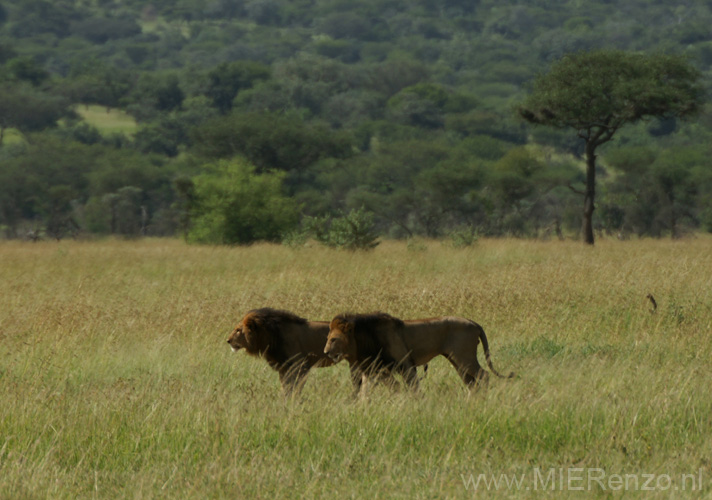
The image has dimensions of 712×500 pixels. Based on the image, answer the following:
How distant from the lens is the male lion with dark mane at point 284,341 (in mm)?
5727

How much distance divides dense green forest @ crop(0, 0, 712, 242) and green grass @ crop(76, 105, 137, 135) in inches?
16.3

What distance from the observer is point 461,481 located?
4223 millimetres

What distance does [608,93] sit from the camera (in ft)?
81.0

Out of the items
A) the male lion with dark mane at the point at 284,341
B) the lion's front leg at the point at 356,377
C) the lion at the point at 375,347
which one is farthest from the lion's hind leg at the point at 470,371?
the male lion with dark mane at the point at 284,341

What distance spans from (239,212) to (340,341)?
23.1m

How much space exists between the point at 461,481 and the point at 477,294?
17.6ft

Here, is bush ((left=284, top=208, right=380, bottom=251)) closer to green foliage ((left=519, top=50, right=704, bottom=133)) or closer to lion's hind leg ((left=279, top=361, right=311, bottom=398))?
green foliage ((left=519, top=50, right=704, bottom=133))

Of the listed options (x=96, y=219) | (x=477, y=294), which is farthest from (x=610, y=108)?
(x=96, y=219)

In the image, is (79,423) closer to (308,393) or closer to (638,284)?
(308,393)

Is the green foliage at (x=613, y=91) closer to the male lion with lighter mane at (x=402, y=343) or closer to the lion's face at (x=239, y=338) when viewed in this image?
the male lion with lighter mane at (x=402, y=343)

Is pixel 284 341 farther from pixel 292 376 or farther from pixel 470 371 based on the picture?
pixel 470 371

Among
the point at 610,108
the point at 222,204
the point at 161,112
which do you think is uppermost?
the point at 610,108

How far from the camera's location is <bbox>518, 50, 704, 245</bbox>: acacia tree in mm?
24109

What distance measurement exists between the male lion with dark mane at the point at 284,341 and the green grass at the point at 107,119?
207ft
